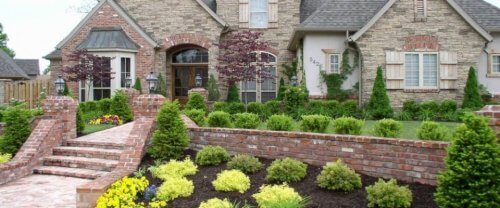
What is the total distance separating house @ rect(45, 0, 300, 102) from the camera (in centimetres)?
1997

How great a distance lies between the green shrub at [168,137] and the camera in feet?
29.3

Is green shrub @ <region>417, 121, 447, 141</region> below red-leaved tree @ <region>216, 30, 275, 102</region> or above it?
below

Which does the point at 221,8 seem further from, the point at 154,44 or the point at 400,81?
the point at 400,81

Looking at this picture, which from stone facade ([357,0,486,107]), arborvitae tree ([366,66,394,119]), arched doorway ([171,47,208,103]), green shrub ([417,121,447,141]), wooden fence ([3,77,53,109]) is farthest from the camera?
arched doorway ([171,47,208,103])

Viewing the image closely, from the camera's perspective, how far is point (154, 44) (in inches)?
790

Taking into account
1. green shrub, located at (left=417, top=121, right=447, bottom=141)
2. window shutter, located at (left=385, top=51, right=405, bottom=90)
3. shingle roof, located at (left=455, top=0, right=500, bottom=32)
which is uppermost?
shingle roof, located at (left=455, top=0, right=500, bottom=32)

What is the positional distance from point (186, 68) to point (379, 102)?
387 inches

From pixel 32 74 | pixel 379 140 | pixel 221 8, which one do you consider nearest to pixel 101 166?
pixel 379 140

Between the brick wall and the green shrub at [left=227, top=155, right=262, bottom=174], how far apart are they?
0.69 metres

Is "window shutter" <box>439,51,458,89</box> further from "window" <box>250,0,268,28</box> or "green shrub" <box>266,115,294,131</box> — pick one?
"green shrub" <box>266,115,294,131</box>

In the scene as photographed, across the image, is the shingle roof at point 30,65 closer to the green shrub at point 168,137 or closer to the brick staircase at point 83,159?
the brick staircase at point 83,159

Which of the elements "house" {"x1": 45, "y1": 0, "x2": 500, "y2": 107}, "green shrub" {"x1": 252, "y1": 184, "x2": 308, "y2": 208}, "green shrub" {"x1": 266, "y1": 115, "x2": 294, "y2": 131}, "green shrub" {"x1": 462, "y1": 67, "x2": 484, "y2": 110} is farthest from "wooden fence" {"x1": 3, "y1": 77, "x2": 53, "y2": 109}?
"green shrub" {"x1": 252, "y1": 184, "x2": 308, "y2": 208}

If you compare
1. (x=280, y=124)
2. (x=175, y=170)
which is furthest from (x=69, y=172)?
(x=280, y=124)

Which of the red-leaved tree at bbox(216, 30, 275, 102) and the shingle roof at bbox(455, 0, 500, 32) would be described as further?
the red-leaved tree at bbox(216, 30, 275, 102)
